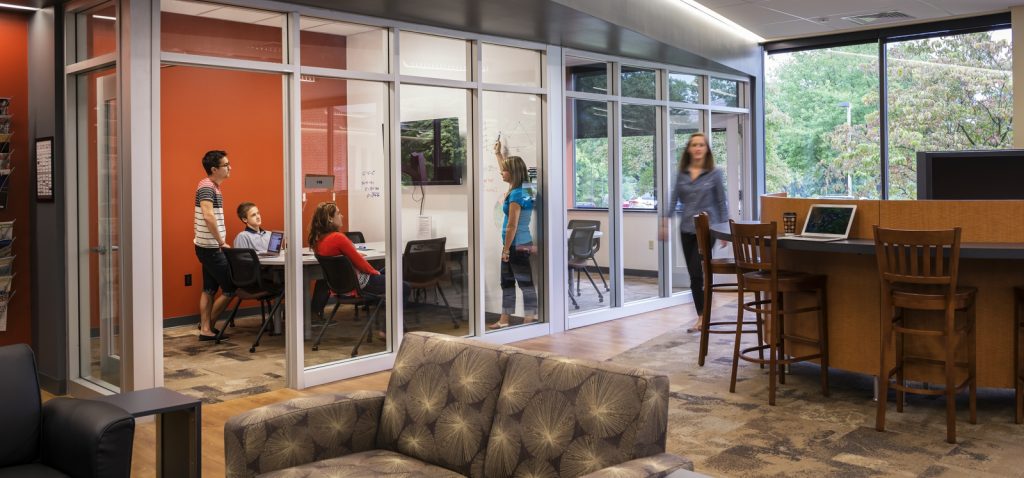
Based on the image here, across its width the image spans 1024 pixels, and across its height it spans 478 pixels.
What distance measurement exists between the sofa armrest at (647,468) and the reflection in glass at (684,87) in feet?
23.6

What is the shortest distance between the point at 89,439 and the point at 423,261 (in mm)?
3999

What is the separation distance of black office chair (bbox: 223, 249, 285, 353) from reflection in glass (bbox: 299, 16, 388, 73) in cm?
204

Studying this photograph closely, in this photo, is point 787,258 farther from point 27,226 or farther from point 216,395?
point 27,226

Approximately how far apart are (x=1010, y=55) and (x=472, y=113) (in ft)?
17.7

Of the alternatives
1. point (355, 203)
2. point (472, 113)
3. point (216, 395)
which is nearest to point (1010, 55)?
point (472, 113)

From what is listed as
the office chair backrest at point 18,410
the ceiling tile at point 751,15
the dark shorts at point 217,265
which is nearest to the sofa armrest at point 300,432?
the office chair backrest at point 18,410

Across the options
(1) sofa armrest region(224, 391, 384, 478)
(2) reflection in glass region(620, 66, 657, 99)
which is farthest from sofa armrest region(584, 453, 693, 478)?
(2) reflection in glass region(620, 66, 657, 99)

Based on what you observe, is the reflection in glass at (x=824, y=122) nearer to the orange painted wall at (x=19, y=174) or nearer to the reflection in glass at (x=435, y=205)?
the reflection in glass at (x=435, y=205)

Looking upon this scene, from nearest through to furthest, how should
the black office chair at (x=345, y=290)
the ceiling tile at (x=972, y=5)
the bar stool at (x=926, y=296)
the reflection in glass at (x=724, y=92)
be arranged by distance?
the bar stool at (x=926, y=296) < the black office chair at (x=345, y=290) < the ceiling tile at (x=972, y=5) < the reflection in glass at (x=724, y=92)

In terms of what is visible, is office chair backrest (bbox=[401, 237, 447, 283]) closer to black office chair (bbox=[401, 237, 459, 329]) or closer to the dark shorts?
black office chair (bbox=[401, 237, 459, 329])

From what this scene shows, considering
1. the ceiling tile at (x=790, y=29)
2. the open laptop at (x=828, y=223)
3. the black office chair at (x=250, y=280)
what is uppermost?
the ceiling tile at (x=790, y=29)

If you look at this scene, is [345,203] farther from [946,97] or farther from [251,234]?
[946,97]

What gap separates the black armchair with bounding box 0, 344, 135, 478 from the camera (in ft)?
9.45

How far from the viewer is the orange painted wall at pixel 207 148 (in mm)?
8406
